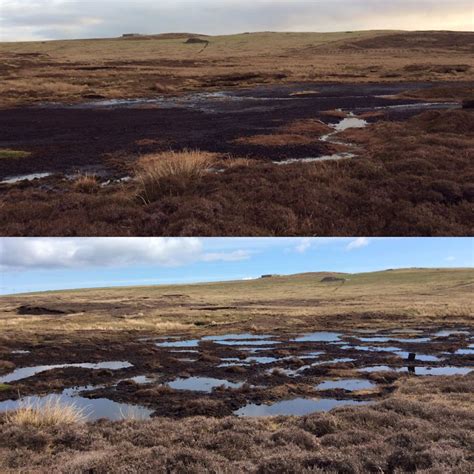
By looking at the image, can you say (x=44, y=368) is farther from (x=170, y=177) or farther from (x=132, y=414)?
(x=170, y=177)

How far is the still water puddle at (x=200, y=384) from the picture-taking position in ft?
62.1

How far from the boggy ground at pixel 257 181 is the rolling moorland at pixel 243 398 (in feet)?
18.0

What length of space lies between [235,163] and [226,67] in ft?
331

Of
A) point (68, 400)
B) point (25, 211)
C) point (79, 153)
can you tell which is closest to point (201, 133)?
point (79, 153)

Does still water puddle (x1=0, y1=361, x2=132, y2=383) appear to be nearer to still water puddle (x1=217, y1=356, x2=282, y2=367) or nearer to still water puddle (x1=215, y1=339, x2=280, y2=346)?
still water puddle (x1=217, y1=356, x2=282, y2=367)

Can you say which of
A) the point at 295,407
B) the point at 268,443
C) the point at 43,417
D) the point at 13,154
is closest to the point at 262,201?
the point at 295,407

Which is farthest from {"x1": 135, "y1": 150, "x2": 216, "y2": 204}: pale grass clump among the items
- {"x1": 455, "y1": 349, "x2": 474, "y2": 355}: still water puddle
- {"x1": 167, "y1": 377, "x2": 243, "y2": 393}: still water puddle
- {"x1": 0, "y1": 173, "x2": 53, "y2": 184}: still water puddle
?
{"x1": 455, "y1": 349, "x2": 474, "y2": 355}: still water puddle

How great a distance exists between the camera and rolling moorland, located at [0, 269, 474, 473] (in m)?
11.0

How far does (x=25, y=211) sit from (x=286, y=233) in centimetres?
878

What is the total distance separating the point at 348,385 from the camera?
19125 mm

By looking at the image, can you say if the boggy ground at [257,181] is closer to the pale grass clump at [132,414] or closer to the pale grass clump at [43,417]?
the pale grass clump at [43,417]

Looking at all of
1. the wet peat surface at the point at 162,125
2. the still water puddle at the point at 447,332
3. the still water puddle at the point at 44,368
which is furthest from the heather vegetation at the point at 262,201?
the still water puddle at the point at 447,332

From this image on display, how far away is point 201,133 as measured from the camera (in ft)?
122

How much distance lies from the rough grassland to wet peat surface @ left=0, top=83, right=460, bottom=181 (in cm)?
1331
